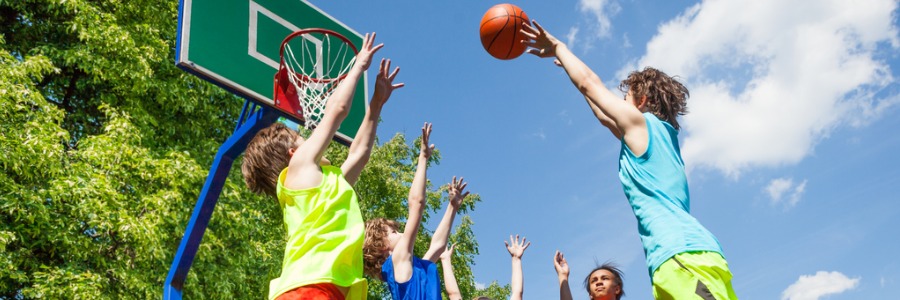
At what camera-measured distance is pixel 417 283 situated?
187 inches

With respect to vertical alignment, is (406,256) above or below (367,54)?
below

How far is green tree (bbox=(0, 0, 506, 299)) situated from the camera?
11.0m

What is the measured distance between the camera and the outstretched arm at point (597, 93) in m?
3.38

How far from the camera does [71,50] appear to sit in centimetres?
1275

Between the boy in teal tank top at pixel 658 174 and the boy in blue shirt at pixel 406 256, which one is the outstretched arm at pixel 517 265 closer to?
the boy in blue shirt at pixel 406 256

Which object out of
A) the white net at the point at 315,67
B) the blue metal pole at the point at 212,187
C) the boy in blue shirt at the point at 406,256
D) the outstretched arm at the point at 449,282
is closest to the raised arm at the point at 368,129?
the boy in blue shirt at the point at 406,256

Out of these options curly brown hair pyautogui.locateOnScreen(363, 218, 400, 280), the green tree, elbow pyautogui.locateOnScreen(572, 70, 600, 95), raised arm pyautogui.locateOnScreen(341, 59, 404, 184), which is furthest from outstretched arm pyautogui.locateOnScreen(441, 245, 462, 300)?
the green tree

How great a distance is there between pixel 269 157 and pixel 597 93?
5.26ft

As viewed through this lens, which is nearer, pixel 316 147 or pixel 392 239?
pixel 316 147

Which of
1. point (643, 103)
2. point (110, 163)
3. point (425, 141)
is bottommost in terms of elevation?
point (643, 103)

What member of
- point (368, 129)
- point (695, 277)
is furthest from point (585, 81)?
point (368, 129)

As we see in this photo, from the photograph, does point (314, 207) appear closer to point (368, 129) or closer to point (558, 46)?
point (368, 129)

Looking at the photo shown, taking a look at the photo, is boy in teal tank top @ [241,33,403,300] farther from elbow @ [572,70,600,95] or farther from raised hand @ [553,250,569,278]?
raised hand @ [553,250,569,278]

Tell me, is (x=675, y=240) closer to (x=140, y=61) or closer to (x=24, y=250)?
(x=24, y=250)
